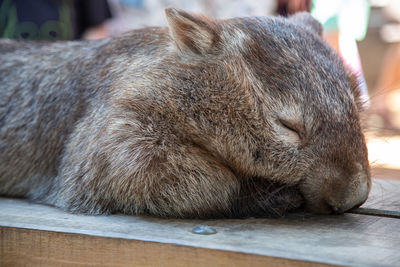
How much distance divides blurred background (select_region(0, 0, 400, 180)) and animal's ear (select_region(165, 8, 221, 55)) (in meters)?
0.89

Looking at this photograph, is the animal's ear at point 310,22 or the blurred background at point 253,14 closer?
the animal's ear at point 310,22

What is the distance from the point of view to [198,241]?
2449mm

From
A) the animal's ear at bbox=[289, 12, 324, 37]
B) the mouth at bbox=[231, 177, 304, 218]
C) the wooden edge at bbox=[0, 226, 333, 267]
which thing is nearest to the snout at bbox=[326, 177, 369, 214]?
the mouth at bbox=[231, 177, 304, 218]

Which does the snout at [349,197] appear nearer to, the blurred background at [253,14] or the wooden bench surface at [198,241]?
the wooden bench surface at [198,241]

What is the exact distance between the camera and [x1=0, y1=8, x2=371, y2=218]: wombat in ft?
9.38

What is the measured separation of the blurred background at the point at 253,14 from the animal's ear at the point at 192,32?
893 millimetres

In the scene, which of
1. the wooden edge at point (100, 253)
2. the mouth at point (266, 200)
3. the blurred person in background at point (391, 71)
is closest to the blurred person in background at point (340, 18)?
the blurred person in background at point (391, 71)

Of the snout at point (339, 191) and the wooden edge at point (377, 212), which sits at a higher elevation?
the snout at point (339, 191)

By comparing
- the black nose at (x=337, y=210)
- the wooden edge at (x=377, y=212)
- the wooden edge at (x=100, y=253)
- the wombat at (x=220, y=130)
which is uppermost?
the wombat at (x=220, y=130)

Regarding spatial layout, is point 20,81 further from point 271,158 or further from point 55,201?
point 271,158

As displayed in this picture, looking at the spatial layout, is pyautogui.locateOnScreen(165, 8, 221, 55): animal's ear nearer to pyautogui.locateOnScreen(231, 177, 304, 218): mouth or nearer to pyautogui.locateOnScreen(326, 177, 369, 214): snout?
pyautogui.locateOnScreen(231, 177, 304, 218): mouth

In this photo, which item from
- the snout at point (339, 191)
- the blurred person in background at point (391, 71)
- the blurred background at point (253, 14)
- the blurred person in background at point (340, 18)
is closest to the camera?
the snout at point (339, 191)

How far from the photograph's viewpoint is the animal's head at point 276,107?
282cm

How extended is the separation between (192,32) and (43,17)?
9.44ft
